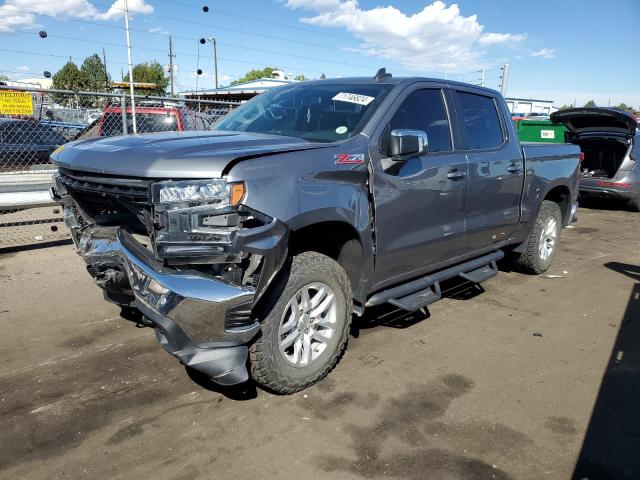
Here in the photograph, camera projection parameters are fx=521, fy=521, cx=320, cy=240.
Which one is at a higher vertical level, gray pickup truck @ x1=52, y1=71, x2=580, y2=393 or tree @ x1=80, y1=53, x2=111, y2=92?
tree @ x1=80, y1=53, x2=111, y2=92

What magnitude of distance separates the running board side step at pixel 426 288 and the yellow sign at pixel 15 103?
550cm

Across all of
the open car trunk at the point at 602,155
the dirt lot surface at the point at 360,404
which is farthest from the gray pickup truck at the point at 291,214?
the open car trunk at the point at 602,155

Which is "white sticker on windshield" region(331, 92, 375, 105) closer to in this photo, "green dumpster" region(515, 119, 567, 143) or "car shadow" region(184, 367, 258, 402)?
"car shadow" region(184, 367, 258, 402)

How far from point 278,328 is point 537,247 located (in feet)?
13.0

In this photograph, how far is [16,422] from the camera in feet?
9.71

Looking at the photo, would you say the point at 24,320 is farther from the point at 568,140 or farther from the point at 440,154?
the point at 568,140

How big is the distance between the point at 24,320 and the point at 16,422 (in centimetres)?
168

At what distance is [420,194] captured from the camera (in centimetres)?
383

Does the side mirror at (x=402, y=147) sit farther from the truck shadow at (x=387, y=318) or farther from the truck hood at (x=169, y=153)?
the truck shadow at (x=387, y=318)

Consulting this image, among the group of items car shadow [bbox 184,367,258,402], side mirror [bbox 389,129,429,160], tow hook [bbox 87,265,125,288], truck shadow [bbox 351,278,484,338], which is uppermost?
side mirror [bbox 389,129,429,160]

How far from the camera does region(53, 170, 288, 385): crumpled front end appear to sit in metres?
2.62

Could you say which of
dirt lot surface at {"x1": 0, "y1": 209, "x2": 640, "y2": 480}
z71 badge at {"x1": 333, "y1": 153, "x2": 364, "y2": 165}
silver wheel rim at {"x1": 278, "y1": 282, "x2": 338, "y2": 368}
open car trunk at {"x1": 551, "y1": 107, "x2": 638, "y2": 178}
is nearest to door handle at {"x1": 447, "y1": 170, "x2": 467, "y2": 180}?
z71 badge at {"x1": 333, "y1": 153, "x2": 364, "y2": 165}

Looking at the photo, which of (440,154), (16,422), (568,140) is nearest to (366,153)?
(440,154)

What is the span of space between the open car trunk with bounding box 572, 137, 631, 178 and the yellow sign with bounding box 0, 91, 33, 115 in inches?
402
